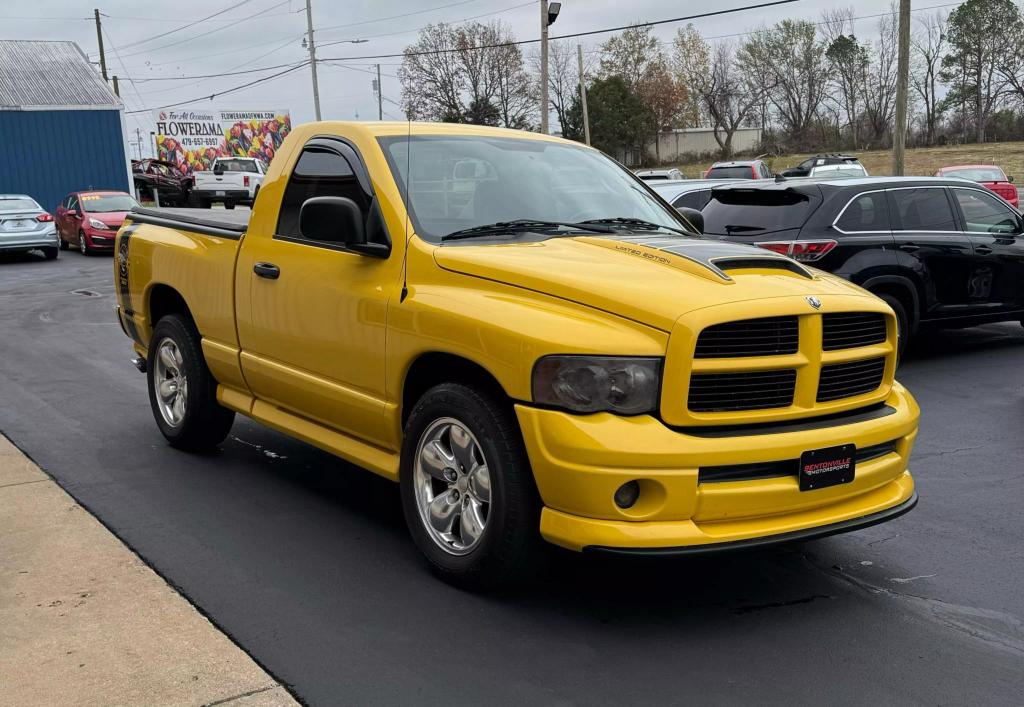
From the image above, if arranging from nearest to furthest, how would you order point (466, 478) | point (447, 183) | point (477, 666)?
point (477, 666)
point (466, 478)
point (447, 183)

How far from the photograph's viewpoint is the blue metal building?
112ft

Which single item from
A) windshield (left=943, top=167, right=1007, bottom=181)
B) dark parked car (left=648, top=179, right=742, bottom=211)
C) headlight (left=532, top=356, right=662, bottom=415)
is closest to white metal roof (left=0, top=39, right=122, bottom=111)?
windshield (left=943, top=167, right=1007, bottom=181)

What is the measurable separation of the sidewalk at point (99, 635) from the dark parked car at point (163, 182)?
36.0 meters

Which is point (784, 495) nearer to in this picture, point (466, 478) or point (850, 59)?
point (466, 478)

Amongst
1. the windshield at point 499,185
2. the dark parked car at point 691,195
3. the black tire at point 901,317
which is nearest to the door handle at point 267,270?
the windshield at point 499,185

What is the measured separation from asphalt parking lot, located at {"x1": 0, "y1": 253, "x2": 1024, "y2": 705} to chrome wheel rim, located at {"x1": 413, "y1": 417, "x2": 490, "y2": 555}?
0.84 feet

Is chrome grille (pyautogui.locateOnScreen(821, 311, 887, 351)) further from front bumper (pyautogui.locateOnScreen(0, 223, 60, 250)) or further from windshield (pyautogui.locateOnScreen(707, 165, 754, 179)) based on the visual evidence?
windshield (pyautogui.locateOnScreen(707, 165, 754, 179))

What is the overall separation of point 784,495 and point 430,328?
1562mm

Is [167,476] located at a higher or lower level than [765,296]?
lower

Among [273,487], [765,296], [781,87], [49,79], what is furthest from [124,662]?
[781,87]

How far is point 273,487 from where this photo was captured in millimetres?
5910

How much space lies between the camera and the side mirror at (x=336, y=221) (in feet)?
15.2

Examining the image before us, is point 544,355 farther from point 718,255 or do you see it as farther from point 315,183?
point 315,183

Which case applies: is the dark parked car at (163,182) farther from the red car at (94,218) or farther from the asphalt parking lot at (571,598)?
the asphalt parking lot at (571,598)
